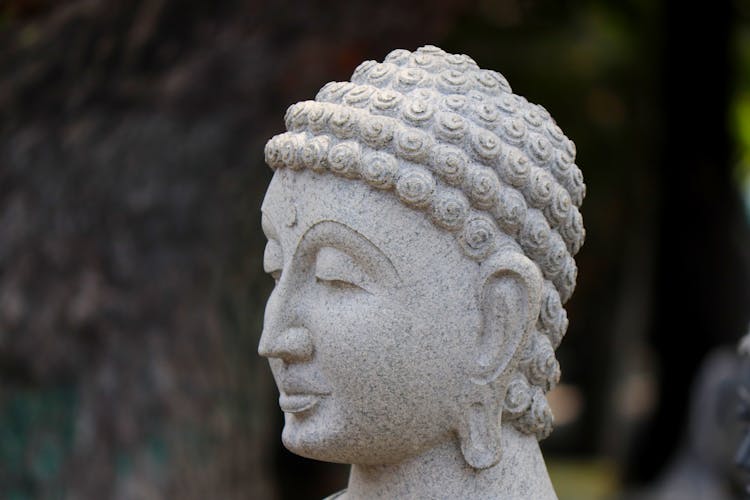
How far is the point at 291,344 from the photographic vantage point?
2.82 metres

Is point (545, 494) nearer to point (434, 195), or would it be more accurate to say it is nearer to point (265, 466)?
point (434, 195)

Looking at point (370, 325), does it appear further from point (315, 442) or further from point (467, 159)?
point (467, 159)

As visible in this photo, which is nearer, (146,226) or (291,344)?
(291,344)

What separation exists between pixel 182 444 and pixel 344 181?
3838mm

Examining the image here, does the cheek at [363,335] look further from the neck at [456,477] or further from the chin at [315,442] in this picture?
the neck at [456,477]

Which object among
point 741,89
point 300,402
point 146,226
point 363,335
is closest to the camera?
point 363,335

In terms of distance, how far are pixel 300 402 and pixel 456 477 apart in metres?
0.43

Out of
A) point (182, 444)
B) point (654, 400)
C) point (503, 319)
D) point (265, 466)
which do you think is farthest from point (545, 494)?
point (654, 400)

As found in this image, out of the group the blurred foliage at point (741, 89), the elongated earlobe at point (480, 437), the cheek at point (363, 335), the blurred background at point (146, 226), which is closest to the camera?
the cheek at point (363, 335)

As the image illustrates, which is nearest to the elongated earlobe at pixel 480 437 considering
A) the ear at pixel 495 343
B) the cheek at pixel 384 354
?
the ear at pixel 495 343

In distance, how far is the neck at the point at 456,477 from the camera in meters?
2.90

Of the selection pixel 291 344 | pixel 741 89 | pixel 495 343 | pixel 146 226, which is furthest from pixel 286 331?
pixel 741 89

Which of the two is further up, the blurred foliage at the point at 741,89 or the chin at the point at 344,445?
the blurred foliage at the point at 741,89

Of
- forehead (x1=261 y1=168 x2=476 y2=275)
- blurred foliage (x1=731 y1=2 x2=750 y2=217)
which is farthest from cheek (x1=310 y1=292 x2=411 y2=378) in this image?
blurred foliage (x1=731 y1=2 x2=750 y2=217)
